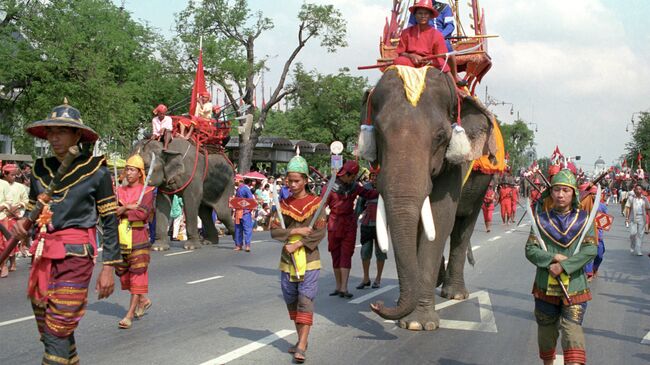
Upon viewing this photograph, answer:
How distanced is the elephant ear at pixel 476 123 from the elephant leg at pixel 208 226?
11101mm

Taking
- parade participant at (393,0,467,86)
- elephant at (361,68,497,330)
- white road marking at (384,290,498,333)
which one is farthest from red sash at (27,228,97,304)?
parade participant at (393,0,467,86)

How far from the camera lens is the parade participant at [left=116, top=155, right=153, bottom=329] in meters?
8.05

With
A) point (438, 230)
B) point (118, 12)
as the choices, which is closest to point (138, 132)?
point (118, 12)

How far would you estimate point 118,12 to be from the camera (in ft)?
135

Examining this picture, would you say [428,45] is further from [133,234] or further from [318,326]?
[133,234]

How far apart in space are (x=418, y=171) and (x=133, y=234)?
3158 millimetres

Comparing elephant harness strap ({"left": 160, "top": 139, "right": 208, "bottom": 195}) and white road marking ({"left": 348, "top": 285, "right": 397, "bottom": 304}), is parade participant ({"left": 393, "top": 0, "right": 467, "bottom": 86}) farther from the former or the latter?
elephant harness strap ({"left": 160, "top": 139, "right": 208, "bottom": 195})

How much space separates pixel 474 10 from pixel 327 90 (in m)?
32.1

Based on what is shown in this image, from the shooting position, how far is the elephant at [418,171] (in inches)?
275

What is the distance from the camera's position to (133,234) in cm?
816

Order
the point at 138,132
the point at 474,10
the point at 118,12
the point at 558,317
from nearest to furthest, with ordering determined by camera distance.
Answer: the point at 558,317
the point at 474,10
the point at 118,12
the point at 138,132

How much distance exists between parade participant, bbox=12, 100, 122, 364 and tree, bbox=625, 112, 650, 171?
264ft

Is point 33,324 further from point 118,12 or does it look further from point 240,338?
point 118,12

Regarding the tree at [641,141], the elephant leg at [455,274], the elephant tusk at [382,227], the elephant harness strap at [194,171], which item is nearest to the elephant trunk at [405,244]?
the elephant tusk at [382,227]
